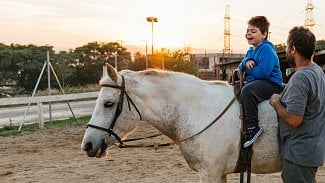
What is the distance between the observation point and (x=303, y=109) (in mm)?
3010

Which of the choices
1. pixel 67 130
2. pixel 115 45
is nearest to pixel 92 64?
pixel 67 130

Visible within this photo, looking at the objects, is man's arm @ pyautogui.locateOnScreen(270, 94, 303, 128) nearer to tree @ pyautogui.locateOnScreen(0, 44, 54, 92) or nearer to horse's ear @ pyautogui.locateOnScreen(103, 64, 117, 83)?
horse's ear @ pyautogui.locateOnScreen(103, 64, 117, 83)

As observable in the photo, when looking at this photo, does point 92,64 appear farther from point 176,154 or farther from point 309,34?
point 309,34

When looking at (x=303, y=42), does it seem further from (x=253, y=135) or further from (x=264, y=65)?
(x=253, y=135)

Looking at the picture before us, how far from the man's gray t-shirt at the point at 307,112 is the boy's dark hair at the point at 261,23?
95cm

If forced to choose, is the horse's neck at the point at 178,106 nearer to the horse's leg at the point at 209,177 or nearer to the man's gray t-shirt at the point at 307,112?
the horse's leg at the point at 209,177

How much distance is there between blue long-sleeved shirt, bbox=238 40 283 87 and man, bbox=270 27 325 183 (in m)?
0.56

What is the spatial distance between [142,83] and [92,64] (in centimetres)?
1640

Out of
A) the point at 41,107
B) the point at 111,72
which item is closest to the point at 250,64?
the point at 111,72

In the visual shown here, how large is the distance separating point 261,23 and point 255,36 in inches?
5.9

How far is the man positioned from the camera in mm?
3016

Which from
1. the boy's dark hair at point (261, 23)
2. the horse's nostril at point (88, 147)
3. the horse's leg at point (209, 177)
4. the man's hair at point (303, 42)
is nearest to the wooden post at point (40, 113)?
the horse's nostril at point (88, 147)

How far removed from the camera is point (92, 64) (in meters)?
19.9

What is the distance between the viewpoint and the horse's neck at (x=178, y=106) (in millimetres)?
3836
